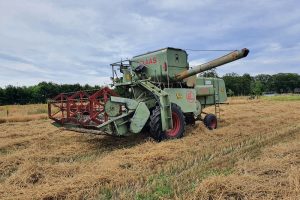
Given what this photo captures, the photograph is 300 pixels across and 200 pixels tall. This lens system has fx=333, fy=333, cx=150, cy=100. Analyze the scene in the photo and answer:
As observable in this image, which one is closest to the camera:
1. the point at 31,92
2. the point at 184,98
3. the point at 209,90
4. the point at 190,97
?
the point at 184,98

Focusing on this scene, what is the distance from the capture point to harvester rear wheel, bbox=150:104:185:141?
8.46 meters

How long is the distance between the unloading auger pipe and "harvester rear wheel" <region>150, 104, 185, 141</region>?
1.20 metres

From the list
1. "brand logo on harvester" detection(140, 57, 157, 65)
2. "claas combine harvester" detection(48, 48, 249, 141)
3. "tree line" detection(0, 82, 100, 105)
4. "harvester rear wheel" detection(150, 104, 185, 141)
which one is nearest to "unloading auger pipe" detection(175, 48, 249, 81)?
"claas combine harvester" detection(48, 48, 249, 141)

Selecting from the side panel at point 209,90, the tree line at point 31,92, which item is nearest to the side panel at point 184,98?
the side panel at point 209,90

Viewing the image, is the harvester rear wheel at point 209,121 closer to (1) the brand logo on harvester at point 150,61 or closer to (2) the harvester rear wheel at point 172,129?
(2) the harvester rear wheel at point 172,129

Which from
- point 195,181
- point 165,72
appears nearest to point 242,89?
point 165,72

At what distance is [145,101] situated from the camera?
926 centimetres

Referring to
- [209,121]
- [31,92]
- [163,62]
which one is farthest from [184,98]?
[31,92]

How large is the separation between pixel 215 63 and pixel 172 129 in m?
2.29

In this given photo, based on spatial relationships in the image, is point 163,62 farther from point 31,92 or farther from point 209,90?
point 31,92

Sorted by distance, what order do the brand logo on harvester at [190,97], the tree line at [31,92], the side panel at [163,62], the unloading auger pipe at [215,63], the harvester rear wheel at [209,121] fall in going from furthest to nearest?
1. the tree line at [31,92]
2. the harvester rear wheel at [209,121]
3. the brand logo on harvester at [190,97]
4. the side panel at [163,62]
5. the unloading auger pipe at [215,63]

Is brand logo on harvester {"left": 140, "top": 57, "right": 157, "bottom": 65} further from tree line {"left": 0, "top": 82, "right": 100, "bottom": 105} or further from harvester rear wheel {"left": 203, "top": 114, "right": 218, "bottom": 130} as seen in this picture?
tree line {"left": 0, "top": 82, "right": 100, "bottom": 105}

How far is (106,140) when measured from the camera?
944 cm

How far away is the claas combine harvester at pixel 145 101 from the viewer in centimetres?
810
